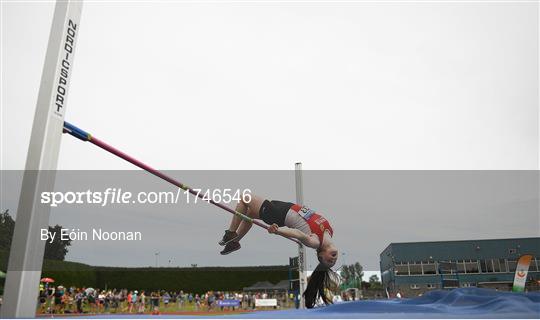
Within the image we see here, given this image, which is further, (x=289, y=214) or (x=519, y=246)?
(x=519, y=246)

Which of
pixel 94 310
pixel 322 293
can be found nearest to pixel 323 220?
pixel 322 293

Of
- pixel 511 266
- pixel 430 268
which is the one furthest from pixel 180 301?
pixel 511 266

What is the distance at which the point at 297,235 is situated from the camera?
7258 millimetres

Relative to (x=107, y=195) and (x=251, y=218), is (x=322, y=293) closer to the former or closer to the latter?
(x=251, y=218)

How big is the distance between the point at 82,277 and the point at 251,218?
43.1ft

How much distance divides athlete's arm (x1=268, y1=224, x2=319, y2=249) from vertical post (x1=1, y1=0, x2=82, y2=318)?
4623 millimetres

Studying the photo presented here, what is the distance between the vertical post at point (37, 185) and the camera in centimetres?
275

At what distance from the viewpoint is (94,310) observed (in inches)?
446

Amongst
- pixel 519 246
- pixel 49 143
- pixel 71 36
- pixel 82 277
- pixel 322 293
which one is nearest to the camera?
pixel 49 143

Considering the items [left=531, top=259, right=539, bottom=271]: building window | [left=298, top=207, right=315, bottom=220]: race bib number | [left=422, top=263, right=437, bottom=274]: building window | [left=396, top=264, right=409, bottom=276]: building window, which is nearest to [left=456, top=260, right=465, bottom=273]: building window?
[left=422, top=263, right=437, bottom=274]: building window

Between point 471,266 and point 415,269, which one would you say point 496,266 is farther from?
point 415,269

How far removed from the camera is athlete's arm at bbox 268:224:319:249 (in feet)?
23.5

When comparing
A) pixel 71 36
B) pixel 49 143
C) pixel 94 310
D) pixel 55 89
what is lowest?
pixel 94 310

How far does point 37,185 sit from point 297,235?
5.05 m
